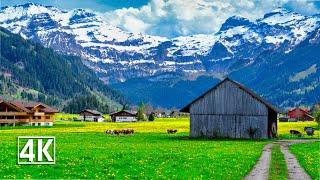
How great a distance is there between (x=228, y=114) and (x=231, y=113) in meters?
0.59

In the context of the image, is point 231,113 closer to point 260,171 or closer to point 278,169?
point 278,169

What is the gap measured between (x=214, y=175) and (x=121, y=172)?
236 inches

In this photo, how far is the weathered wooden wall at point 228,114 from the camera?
10038 cm

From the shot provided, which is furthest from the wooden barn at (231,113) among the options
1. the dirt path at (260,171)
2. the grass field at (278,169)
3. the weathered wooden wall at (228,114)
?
the dirt path at (260,171)

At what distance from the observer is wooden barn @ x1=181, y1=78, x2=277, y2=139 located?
10019 cm

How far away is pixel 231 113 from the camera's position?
10212 centimetres

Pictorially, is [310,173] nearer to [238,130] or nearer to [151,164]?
[151,164]

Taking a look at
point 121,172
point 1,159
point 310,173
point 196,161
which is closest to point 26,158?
point 1,159

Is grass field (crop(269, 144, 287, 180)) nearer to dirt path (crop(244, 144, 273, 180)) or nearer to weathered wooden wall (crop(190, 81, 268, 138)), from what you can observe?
dirt path (crop(244, 144, 273, 180))

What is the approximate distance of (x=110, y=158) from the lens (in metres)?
47.6

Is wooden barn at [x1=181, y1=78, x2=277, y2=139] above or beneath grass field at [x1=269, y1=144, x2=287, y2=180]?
above

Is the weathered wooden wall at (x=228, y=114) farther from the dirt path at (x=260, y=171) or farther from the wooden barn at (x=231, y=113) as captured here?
the dirt path at (x=260, y=171)

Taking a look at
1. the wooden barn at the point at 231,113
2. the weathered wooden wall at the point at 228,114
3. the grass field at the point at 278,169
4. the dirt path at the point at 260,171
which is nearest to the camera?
the dirt path at the point at 260,171

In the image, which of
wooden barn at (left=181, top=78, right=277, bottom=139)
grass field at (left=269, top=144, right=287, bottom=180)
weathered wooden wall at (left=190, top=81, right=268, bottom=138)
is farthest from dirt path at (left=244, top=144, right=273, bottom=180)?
weathered wooden wall at (left=190, top=81, right=268, bottom=138)
